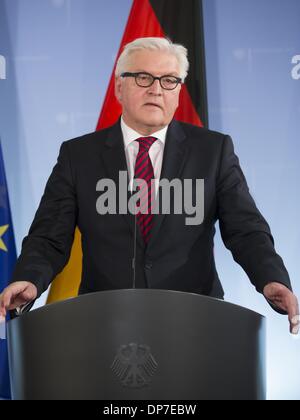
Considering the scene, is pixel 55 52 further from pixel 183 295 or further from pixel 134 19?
pixel 183 295

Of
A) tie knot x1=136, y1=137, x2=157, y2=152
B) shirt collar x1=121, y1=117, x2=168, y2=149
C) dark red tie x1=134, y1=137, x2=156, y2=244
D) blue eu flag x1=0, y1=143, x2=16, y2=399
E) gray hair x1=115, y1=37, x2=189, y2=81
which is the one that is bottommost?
blue eu flag x1=0, y1=143, x2=16, y2=399

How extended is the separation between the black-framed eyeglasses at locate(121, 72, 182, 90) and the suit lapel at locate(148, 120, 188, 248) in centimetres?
14

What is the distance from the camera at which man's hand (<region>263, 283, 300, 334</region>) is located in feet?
5.31

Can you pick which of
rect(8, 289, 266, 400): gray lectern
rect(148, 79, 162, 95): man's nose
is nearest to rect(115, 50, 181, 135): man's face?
rect(148, 79, 162, 95): man's nose

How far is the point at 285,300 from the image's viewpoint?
5.41 feet

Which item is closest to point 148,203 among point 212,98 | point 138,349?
point 138,349

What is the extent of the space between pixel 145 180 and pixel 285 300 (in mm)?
775

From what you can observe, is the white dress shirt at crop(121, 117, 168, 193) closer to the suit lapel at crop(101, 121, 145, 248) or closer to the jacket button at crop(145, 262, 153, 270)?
the suit lapel at crop(101, 121, 145, 248)

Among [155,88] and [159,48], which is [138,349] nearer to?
[155,88]

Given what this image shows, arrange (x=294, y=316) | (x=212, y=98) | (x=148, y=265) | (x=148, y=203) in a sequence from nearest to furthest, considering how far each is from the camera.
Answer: (x=294, y=316) → (x=148, y=265) → (x=148, y=203) → (x=212, y=98)

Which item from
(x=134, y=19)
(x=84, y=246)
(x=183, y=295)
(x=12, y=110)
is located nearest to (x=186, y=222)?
(x=84, y=246)

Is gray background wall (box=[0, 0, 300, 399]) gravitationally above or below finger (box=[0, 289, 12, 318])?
above

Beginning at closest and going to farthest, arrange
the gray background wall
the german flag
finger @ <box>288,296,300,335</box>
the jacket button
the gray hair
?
1. finger @ <box>288,296,300,335</box>
2. the jacket button
3. the gray hair
4. the german flag
5. the gray background wall
